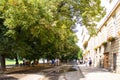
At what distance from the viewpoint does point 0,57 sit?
29828mm

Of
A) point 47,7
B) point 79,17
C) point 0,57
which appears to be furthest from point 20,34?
point 79,17

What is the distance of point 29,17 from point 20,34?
4.41 meters

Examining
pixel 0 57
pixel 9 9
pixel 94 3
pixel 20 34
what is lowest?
pixel 0 57

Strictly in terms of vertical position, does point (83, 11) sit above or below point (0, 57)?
above

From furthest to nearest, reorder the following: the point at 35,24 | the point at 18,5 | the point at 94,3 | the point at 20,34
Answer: the point at 94,3 < the point at 20,34 < the point at 35,24 < the point at 18,5

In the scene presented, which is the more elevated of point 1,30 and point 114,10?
point 114,10

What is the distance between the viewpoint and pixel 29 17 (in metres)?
20.2

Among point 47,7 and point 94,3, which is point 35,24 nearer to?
point 47,7

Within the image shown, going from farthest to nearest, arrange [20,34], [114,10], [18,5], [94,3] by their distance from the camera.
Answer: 1. [94,3]
2. [114,10]
3. [20,34]
4. [18,5]

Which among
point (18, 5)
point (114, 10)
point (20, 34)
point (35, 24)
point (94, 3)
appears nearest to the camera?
point (18, 5)

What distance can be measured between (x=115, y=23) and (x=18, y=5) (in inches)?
441

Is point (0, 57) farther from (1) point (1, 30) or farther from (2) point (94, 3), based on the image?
(2) point (94, 3)

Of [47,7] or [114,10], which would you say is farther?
[114,10]

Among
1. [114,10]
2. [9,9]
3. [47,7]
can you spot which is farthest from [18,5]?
[114,10]
